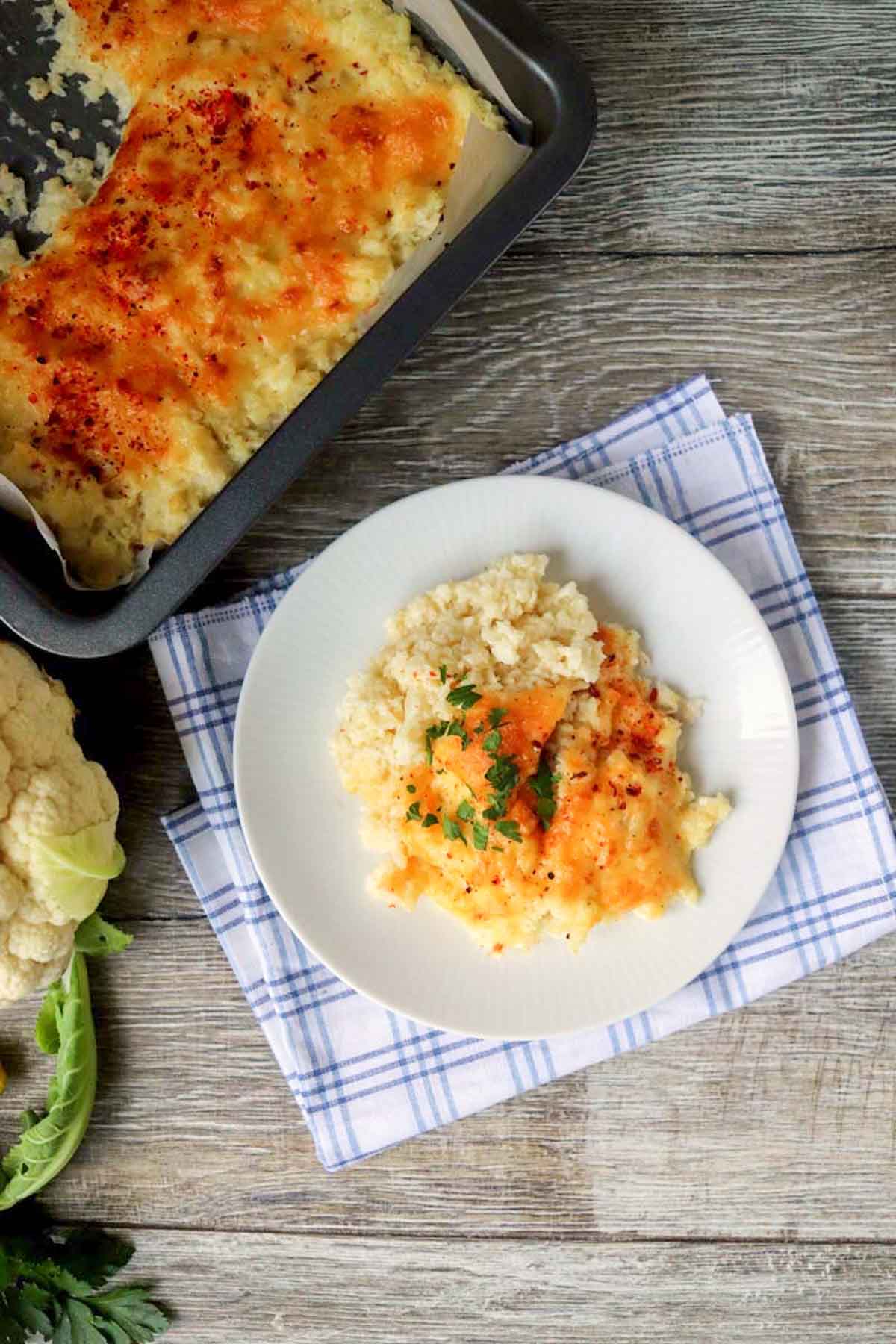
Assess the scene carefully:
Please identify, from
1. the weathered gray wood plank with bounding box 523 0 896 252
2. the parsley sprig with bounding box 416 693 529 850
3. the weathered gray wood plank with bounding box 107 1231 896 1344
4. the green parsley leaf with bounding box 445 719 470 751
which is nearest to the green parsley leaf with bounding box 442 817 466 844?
the parsley sprig with bounding box 416 693 529 850

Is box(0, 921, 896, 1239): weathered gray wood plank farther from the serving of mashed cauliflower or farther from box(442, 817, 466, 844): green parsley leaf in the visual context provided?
box(442, 817, 466, 844): green parsley leaf

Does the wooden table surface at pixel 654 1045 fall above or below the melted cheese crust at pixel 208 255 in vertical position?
below

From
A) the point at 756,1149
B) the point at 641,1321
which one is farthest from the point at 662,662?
the point at 641,1321

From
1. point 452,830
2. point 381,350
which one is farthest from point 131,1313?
point 381,350

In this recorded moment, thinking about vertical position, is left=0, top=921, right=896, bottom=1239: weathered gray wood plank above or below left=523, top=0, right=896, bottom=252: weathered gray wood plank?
below

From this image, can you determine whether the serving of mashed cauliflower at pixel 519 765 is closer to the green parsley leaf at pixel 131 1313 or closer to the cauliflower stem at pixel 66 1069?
the cauliflower stem at pixel 66 1069

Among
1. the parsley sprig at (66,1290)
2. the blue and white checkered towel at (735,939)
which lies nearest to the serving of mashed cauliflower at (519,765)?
the blue and white checkered towel at (735,939)
